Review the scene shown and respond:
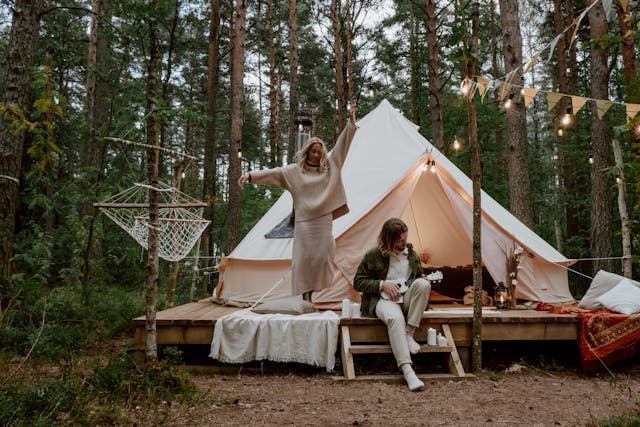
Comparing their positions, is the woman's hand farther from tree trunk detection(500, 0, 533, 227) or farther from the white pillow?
tree trunk detection(500, 0, 533, 227)

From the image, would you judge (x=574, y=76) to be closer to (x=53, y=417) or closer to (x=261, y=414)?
(x=261, y=414)

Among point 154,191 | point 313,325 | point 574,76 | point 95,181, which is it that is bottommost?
point 313,325

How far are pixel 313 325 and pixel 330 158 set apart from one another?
1472mm

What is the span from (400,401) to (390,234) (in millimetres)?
1218

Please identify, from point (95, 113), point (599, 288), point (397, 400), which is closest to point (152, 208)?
point (397, 400)

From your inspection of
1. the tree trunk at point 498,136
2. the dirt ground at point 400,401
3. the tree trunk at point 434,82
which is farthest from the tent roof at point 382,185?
the tree trunk at point 498,136

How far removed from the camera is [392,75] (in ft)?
53.6

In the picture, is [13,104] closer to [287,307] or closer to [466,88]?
[287,307]

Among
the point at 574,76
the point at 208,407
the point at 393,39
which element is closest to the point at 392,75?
the point at 393,39

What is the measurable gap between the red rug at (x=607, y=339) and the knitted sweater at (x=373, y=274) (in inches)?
55.3

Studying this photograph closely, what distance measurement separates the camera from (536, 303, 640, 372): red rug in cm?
358

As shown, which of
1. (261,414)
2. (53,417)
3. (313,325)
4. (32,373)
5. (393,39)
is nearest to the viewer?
(53,417)

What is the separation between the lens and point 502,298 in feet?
15.0

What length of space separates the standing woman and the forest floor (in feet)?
2.63
